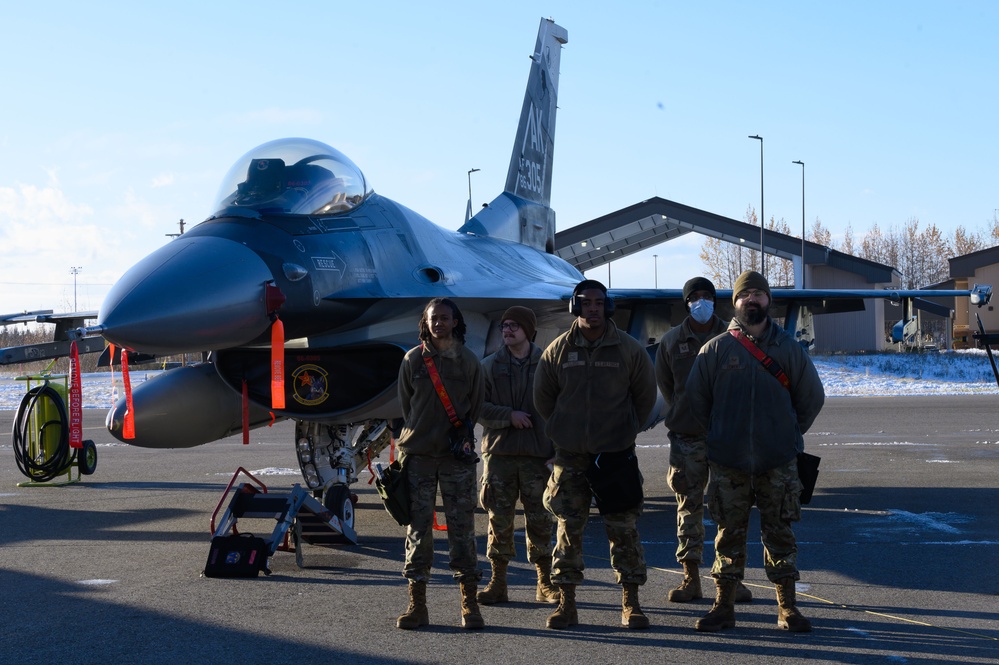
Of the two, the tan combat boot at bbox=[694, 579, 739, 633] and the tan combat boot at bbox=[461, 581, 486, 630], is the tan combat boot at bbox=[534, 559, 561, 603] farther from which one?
the tan combat boot at bbox=[694, 579, 739, 633]

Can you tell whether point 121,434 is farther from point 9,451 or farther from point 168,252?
point 9,451

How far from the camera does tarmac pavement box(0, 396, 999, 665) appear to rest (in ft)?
18.2

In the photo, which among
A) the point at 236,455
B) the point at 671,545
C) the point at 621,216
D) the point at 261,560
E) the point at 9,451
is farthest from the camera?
the point at 621,216

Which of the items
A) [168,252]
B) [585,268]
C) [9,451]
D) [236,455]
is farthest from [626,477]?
[585,268]

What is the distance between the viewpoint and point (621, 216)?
45844 millimetres

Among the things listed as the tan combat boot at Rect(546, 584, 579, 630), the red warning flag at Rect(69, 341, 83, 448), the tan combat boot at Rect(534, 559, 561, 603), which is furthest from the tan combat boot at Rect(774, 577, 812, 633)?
the red warning flag at Rect(69, 341, 83, 448)

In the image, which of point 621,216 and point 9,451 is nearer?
point 9,451

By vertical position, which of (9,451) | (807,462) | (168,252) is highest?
(168,252)

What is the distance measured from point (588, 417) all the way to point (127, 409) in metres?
5.22

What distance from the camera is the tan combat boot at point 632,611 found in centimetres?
600

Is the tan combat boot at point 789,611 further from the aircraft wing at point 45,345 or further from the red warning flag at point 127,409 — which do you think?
the aircraft wing at point 45,345

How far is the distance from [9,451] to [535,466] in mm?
14744

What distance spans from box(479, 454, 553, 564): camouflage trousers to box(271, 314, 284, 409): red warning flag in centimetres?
218

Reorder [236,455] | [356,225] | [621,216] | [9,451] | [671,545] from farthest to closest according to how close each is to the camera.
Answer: [621,216] → [9,451] → [236,455] → [356,225] → [671,545]
